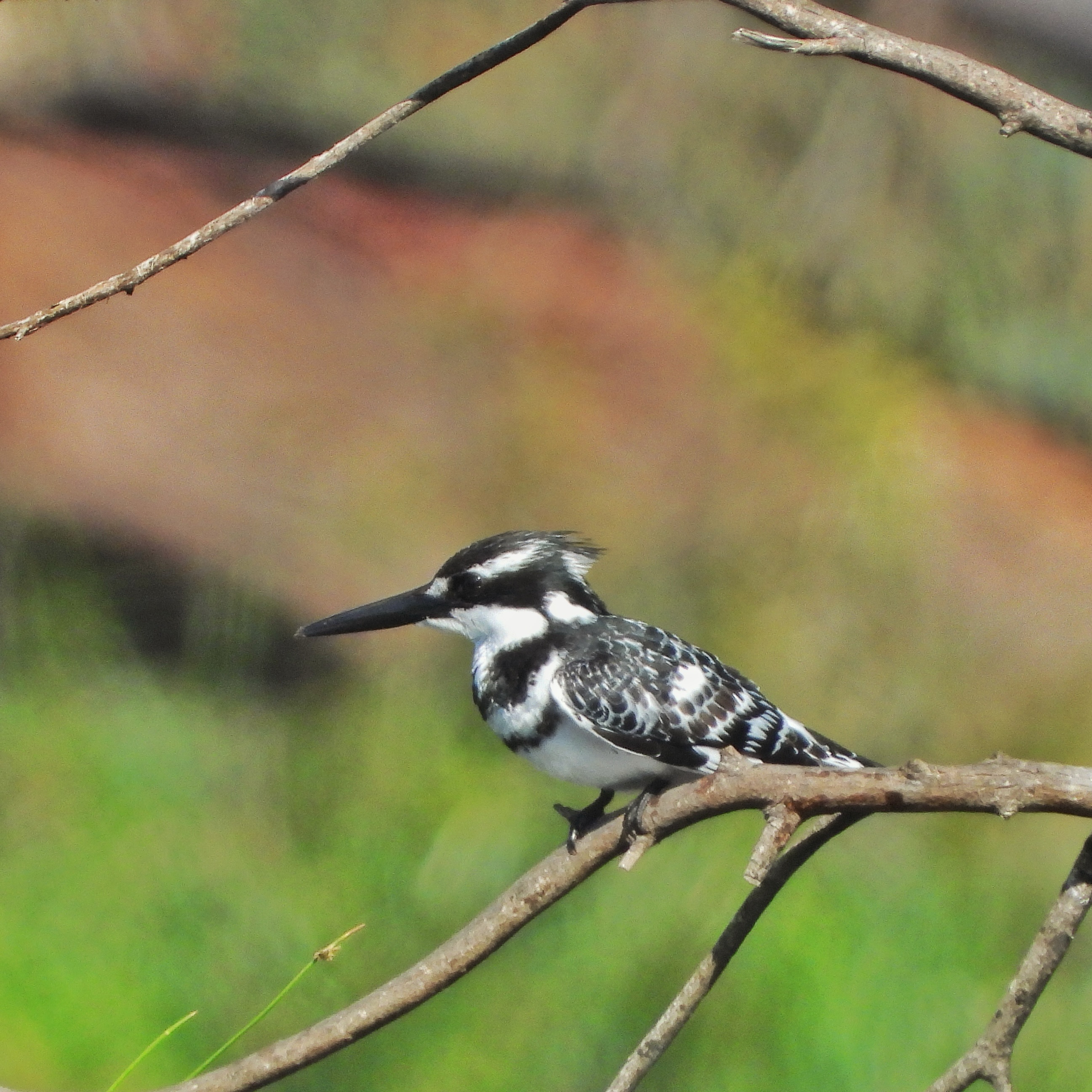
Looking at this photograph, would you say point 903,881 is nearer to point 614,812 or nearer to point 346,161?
point 614,812

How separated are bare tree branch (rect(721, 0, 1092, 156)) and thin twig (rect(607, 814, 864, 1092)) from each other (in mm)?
404

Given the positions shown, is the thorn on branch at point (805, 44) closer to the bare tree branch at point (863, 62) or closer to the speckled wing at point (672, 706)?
the bare tree branch at point (863, 62)

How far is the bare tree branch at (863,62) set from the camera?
2.31ft

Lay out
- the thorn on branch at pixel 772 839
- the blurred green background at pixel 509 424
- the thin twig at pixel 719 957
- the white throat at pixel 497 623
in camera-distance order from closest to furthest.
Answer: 1. the thorn on branch at pixel 772 839
2. the thin twig at pixel 719 957
3. the white throat at pixel 497 623
4. the blurred green background at pixel 509 424

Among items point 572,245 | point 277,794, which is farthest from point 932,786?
point 572,245

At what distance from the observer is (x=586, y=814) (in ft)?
3.80

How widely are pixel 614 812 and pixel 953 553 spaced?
1182 mm

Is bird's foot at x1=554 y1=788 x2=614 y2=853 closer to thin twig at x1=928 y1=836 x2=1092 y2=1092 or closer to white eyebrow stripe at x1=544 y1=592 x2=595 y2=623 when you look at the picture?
white eyebrow stripe at x1=544 y1=592 x2=595 y2=623

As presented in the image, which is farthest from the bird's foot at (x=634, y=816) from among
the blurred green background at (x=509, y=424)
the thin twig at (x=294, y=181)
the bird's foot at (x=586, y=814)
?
the blurred green background at (x=509, y=424)

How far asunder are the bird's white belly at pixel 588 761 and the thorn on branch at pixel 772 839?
37 cm

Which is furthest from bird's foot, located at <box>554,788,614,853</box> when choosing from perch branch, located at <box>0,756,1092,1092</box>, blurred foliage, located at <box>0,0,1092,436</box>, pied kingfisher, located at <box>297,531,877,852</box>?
blurred foliage, located at <box>0,0,1092,436</box>

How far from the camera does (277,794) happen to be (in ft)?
5.87

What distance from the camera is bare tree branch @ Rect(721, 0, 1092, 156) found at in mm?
716

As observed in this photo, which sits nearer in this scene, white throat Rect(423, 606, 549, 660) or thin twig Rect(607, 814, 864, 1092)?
thin twig Rect(607, 814, 864, 1092)
